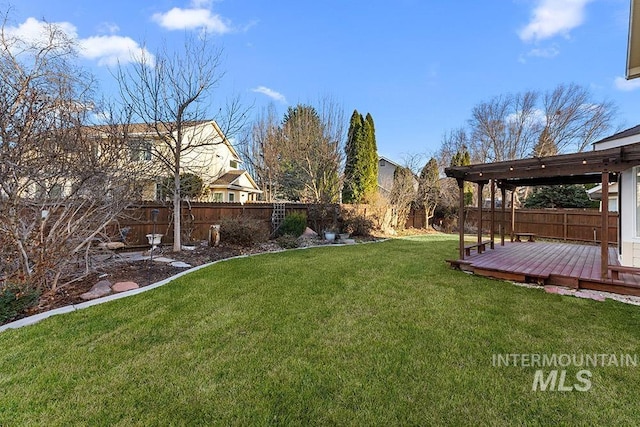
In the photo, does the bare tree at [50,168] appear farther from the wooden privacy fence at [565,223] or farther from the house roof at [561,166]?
the wooden privacy fence at [565,223]

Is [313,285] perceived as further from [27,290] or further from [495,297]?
[27,290]

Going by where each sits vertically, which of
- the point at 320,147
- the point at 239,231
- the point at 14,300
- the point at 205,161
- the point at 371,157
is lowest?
the point at 14,300

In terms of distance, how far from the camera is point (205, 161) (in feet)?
35.5

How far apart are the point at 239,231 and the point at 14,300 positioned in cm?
575

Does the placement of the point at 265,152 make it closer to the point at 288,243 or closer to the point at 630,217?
the point at 288,243

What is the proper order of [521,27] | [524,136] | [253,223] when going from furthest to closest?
[524,136]
[521,27]
[253,223]

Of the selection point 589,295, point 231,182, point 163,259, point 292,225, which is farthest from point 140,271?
point 231,182

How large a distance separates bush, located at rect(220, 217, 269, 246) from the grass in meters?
4.28

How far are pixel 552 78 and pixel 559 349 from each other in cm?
2556

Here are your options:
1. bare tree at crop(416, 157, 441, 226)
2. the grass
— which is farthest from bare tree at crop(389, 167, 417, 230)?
the grass

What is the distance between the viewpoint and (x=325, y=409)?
2240 millimetres

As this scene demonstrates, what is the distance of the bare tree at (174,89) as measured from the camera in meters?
8.26

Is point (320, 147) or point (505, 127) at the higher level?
point (505, 127)

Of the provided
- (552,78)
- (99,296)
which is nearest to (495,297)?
(99,296)
